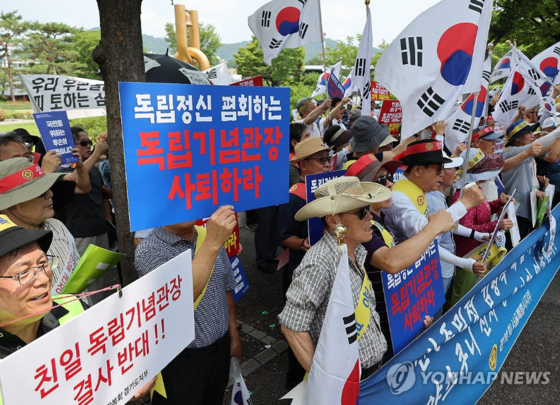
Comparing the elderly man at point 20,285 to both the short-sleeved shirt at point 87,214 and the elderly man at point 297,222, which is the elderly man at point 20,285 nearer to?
the elderly man at point 297,222

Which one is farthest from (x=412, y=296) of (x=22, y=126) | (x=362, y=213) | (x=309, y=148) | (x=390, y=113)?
(x=22, y=126)

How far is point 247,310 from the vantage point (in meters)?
4.74

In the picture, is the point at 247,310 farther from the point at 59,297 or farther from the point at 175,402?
the point at 59,297

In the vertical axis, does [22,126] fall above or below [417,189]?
above

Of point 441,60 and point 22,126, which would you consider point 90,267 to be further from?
point 22,126

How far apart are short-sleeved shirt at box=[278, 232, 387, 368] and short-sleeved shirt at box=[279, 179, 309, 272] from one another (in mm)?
1241

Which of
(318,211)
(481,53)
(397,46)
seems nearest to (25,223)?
(318,211)

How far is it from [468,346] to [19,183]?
10.2 feet

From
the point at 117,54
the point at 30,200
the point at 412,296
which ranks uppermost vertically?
the point at 117,54

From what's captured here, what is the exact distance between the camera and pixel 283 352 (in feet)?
12.9

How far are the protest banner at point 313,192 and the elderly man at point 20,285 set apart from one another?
171cm

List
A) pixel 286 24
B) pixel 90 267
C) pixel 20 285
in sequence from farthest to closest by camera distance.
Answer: pixel 286 24 → pixel 90 267 → pixel 20 285

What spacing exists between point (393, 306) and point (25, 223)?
2.28 metres

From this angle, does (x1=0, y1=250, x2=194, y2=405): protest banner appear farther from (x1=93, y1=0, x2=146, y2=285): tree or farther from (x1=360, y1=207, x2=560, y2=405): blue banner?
(x1=93, y1=0, x2=146, y2=285): tree
